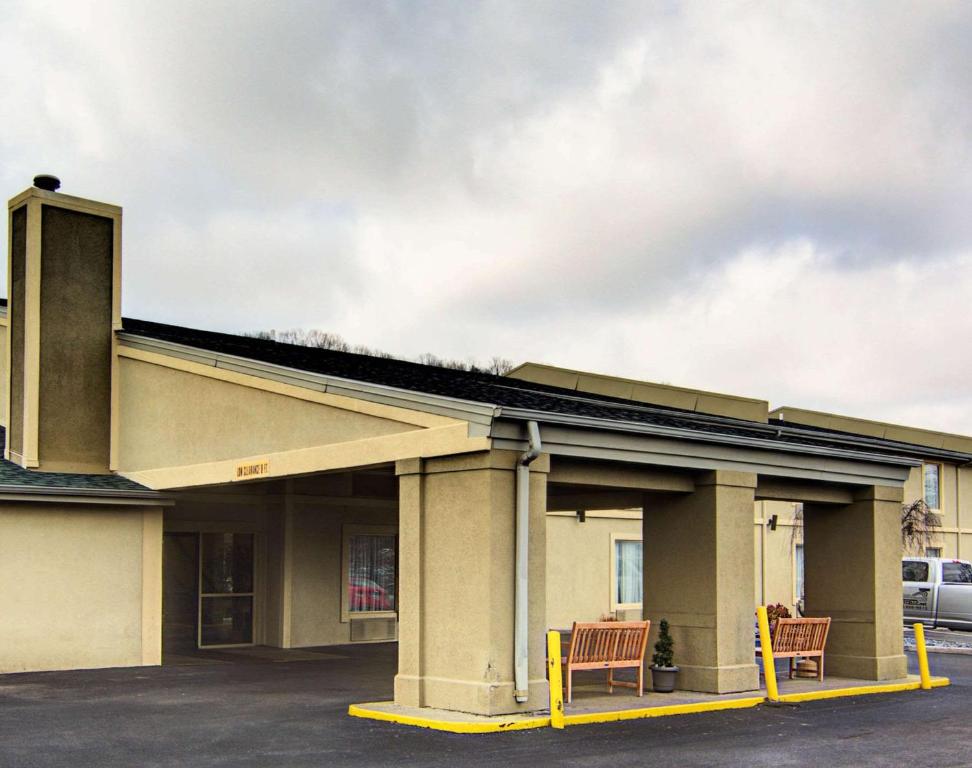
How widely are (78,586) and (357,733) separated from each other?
8.29 m

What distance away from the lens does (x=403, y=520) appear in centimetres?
1442

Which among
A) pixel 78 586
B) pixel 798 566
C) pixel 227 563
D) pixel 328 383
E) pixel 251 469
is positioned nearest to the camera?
pixel 328 383

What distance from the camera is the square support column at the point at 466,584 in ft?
43.3

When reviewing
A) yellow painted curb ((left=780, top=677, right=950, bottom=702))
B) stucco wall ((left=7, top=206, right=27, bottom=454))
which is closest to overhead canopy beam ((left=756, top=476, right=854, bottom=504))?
yellow painted curb ((left=780, top=677, right=950, bottom=702))

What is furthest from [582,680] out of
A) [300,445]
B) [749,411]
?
[749,411]

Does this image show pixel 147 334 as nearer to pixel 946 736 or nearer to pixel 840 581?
pixel 840 581

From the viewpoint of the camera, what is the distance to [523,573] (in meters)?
13.4

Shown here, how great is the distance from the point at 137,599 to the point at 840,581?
11.2 m

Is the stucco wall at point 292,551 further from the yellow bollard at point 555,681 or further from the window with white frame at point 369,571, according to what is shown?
the yellow bollard at point 555,681

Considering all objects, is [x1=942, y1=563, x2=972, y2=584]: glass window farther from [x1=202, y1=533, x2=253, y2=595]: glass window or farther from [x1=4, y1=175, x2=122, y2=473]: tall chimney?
[x1=4, y1=175, x2=122, y2=473]: tall chimney

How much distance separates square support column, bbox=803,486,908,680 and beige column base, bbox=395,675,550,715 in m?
6.71

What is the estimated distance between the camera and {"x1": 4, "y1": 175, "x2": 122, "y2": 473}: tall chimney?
20.4m

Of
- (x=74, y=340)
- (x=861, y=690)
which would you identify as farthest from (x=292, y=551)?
(x=861, y=690)

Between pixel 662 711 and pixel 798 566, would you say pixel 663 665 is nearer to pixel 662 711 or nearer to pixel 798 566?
pixel 662 711
